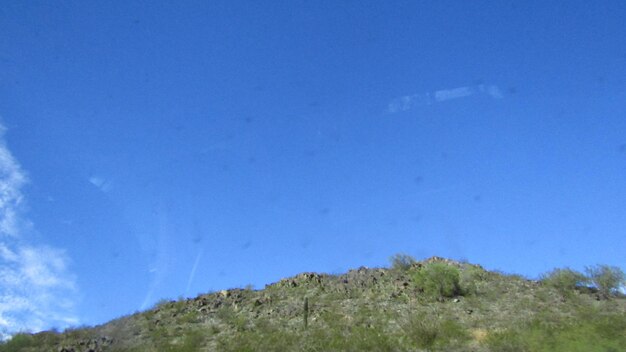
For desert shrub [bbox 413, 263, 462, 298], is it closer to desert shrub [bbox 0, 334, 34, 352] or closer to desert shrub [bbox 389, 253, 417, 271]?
desert shrub [bbox 389, 253, 417, 271]

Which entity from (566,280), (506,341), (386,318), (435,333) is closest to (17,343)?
(386,318)

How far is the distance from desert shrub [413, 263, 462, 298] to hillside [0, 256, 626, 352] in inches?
2.7

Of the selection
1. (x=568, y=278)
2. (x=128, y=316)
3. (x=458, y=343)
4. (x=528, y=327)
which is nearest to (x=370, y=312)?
(x=458, y=343)

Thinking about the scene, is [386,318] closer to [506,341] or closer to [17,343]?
[506,341]

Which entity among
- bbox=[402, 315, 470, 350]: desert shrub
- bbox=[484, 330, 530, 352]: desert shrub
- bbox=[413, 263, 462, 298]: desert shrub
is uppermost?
bbox=[413, 263, 462, 298]: desert shrub

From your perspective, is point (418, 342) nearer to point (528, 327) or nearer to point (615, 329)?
point (528, 327)

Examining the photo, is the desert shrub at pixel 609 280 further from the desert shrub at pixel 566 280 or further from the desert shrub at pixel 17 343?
the desert shrub at pixel 17 343

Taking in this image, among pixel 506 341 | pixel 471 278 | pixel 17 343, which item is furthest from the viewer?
pixel 471 278

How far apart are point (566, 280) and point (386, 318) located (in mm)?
13616

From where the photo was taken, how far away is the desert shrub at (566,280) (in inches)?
1393

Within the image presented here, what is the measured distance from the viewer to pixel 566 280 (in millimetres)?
35719

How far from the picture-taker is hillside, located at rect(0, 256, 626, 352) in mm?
27594

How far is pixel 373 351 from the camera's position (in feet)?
88.8

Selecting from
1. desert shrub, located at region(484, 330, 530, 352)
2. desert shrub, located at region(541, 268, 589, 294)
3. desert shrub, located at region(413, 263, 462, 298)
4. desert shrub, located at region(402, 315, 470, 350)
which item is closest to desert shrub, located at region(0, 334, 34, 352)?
desert shrub, located at region(402, 315, 470, 350)
